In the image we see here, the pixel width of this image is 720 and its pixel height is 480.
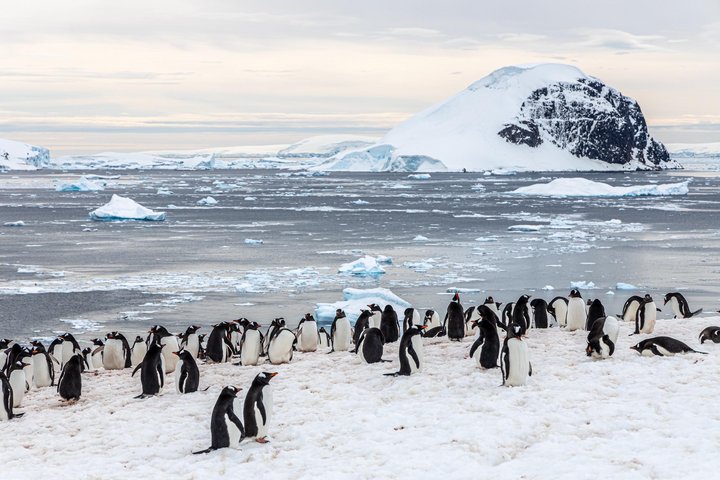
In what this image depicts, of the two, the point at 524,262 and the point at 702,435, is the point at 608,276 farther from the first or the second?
the point at 702,435

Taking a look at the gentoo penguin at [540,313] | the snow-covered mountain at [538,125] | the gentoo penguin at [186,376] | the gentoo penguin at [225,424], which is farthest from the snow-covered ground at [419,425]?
the snow-covered mountain at [538,125]

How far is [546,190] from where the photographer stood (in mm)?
83875

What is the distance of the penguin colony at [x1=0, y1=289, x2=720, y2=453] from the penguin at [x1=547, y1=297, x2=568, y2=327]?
2 centimetres

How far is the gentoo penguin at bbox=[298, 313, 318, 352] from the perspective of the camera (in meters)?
13.7

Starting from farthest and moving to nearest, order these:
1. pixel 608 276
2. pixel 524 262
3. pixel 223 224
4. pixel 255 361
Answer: pixel 223 224, pixel 524 262, pixel 608 276, pixel 255 361

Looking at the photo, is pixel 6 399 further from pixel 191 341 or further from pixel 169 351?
pixel 191 341

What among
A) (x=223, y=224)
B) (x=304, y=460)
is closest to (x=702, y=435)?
(x=304, y=460)

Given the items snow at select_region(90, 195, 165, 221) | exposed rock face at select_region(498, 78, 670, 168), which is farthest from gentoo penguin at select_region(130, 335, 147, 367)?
exposed rock face at select_region(498, 78, 670, 168)

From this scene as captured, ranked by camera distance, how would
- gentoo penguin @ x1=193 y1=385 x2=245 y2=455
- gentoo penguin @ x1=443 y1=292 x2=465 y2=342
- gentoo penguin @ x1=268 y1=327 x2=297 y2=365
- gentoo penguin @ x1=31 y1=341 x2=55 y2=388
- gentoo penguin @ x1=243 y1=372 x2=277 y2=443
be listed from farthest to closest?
gentoo penguin @ x1=443 y1=292 x2=465 y2=342, gentoo penguin @ x1=31 y1=341 x2=55 y2=388, gentoo penguin @ x1=268 y1=327 x2=297 y2=365, gentoo penguin @ x1=243 y1=372 x2=277 y2=443, gentoo penguin @ x1=193 y1=385 x2=245 y2=455

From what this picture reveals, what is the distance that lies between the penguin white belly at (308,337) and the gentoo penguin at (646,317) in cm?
493

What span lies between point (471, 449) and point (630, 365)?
11.1ft

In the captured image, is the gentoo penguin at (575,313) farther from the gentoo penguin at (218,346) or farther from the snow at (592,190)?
the snow at (592,190)

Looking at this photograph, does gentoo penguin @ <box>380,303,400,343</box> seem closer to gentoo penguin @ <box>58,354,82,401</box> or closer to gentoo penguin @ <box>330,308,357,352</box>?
gentoo penguin @ <box>330,308,357,352</box>

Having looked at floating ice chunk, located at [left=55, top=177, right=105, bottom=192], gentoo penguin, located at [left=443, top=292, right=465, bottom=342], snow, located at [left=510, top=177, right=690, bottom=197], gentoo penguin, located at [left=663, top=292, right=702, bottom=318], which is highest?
floating ice chunk, located at [left=55, top=177, right=105, bottom=192]
